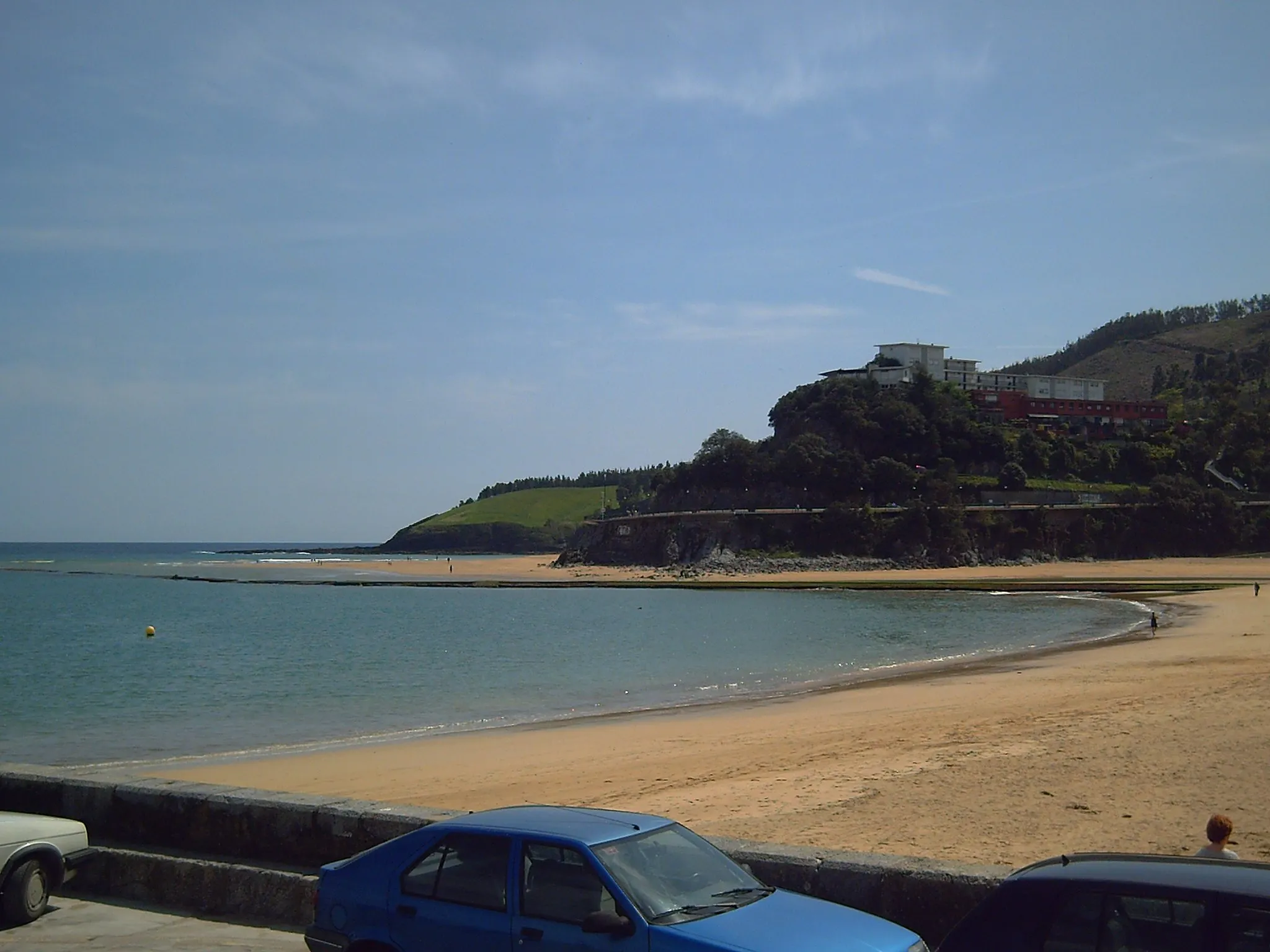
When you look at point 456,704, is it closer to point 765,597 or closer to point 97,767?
point 97,767

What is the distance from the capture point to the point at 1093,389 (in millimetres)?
154500

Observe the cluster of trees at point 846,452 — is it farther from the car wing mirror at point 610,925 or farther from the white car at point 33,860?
the car wing mirror at point 610,925

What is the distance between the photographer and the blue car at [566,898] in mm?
5867

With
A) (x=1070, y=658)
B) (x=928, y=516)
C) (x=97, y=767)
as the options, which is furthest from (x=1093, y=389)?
(x=97, y=767)

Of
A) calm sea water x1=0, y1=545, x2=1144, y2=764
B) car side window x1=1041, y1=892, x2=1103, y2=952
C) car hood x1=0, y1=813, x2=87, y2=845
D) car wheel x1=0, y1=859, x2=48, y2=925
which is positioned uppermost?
car side window x1=1041, y1=892, x2=1103, y2=952

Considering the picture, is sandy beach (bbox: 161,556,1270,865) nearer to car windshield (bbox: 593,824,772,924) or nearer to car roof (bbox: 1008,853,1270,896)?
car windshield (bbox: 593,824,772,924)

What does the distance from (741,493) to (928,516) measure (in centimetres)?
2566

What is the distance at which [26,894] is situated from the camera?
8898 mm

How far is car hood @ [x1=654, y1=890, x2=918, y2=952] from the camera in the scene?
18.7 ft

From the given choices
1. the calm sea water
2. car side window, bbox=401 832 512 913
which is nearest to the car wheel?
car side window, bbox=401 832 512 913

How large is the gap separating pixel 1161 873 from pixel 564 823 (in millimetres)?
3315

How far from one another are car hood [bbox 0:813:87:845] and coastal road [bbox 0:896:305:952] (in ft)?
2.18

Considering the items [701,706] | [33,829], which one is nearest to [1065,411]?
[701,706]

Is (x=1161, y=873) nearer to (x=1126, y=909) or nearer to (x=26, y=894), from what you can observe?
(x=1126, y=909)
